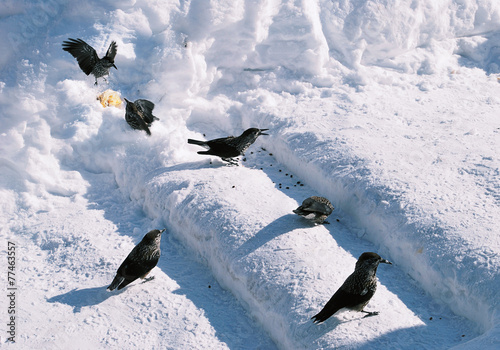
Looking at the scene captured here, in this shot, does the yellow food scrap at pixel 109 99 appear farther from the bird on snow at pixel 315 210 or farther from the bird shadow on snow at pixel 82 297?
the bird on snow at pixel 315 210

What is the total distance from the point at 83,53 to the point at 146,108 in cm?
118

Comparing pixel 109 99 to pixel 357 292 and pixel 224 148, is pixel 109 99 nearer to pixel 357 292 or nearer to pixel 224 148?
pixel 224 148

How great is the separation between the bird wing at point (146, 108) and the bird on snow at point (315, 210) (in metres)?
2.74

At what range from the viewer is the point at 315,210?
5762 mm

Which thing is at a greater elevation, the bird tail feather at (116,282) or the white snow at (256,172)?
the white snow at (256,172)

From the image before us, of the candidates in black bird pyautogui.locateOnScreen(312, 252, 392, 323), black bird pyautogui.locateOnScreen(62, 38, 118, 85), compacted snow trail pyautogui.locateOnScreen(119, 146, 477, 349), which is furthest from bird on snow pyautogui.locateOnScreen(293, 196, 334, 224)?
black bird pyautogui.locateOnScreen(62, 38, 118, 85)

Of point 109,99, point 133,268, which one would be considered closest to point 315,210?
point 133,268

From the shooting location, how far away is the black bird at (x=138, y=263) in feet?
16.8

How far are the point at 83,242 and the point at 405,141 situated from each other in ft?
14.1

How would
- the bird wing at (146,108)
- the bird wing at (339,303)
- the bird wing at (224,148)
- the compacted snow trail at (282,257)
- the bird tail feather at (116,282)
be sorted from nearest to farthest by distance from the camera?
1. the bird wing at (339,303)
2. the compacted snow trail at (282,257)
3. the bird tail feather at (116,282)
4. the bird wing at (224,148)
5. the bird wing at (146,108)

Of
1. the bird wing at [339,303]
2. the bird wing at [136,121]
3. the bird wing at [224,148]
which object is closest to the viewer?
the bird wing at [339,303]

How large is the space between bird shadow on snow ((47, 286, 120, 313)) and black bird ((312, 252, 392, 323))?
2.15m

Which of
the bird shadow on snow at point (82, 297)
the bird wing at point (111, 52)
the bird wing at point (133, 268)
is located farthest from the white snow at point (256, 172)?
the bird wing at point (111, 52)

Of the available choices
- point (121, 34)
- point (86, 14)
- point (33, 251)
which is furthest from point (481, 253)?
point (86, 14)
